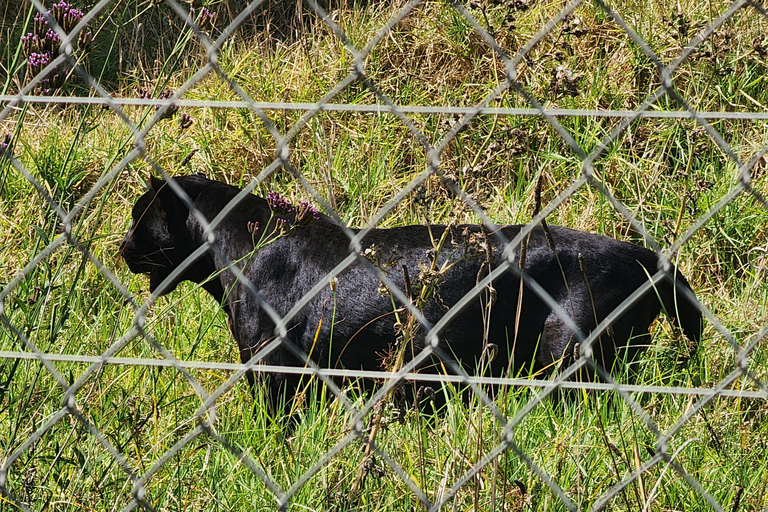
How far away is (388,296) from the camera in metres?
3.38

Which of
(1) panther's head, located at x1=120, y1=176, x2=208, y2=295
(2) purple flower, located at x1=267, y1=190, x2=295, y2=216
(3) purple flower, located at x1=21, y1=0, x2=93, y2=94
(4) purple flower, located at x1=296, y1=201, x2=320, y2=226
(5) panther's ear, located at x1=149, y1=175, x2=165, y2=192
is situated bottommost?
(1) panther's head, located at x1=120, y1=176, x2=208, y2=295

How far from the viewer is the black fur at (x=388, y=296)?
3.54 m

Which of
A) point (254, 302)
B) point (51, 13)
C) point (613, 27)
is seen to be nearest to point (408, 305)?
point (51, 13)

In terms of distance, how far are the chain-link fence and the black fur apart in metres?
0.05

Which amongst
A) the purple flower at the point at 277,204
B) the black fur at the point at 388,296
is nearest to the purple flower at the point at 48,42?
the purple flower at the point at 277,204

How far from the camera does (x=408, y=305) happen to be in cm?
163

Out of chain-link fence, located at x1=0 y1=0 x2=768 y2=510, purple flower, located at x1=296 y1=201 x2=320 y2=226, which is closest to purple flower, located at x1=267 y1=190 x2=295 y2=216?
purple flower, located at x1=296 y1=201 x2=320 y2=226

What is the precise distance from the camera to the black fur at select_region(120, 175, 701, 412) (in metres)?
3.54

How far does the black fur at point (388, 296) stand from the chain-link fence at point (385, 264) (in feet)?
0.18

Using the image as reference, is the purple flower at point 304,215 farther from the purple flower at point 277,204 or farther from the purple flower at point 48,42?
the purple flower at point 48,42

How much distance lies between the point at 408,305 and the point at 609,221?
136 inches

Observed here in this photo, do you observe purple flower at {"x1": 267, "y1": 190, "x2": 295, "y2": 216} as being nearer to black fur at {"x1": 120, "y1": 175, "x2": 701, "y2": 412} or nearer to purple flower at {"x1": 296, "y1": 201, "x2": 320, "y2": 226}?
purple flower at {"x1": 296, "y1": 201, "x2": 320, "y2": 226}

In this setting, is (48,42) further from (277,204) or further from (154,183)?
(154,183)

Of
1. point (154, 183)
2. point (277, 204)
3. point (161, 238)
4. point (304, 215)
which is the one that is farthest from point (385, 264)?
point (161, 238)
